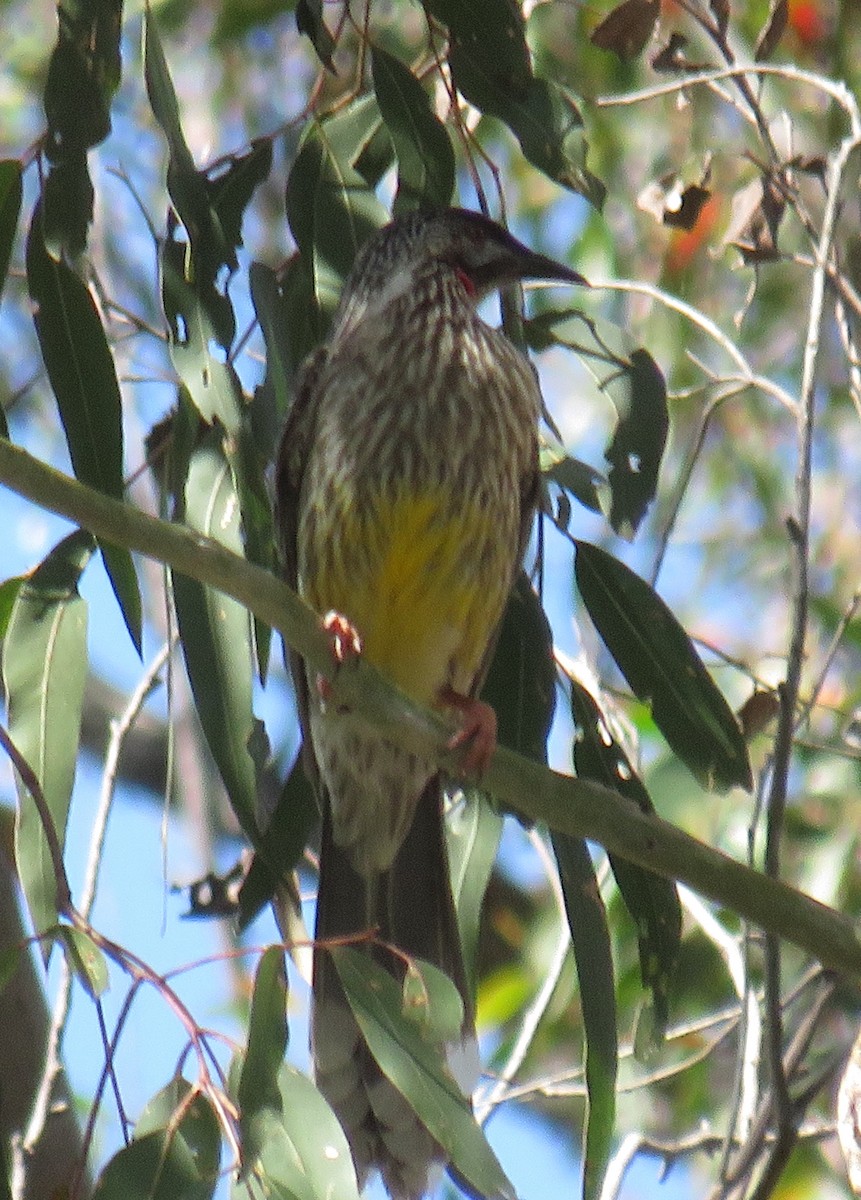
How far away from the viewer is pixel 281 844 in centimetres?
306

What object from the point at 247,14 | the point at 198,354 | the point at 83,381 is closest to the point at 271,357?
the point at 198,354

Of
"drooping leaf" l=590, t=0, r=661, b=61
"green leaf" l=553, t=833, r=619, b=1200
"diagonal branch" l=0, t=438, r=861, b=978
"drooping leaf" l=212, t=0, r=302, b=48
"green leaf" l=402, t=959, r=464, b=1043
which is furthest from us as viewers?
"drooping leaf" l=212, t=0, r=302, b=48

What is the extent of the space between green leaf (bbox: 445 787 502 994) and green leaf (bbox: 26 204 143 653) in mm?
728

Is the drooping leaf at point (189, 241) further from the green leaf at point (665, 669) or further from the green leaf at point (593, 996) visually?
the green leaf at point (593, 996)

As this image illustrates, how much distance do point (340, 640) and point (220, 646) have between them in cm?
24

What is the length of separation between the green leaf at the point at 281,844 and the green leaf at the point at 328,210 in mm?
798

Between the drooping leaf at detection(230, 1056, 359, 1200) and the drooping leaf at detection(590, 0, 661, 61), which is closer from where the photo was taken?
the drooping leaf at detection(230, 1056, 359, 1200)

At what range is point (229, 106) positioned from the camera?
5691 mm

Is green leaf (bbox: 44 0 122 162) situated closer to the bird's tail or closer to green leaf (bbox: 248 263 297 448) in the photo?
green leaf (bbox: 248 263 297 448)

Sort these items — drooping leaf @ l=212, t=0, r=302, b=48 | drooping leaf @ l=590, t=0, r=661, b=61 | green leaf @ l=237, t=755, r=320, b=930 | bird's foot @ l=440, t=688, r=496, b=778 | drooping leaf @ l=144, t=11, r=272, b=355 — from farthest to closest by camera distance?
drooping leaf @ l=212, t=0, r=302, b=48 → drooping leaf @ l=590, t=0, r=661, b=61 → green leaf @ l=237, t=755, r=320, b=930 → drooping leaf @ l=144, t=11, r=272, b=355 → bird's foot @ l=440, t=688, r=496, b=778

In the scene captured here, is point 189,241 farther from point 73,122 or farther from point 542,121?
point 542,121

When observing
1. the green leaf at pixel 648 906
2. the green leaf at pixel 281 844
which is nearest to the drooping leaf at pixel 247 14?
the green leaf at pixel 281 844

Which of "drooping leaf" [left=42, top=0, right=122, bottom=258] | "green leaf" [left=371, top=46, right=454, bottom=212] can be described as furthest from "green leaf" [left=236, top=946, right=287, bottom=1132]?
"green leaf" [left=371, top=46, right=454, bottom=212]

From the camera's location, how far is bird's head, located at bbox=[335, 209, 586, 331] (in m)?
3.38
